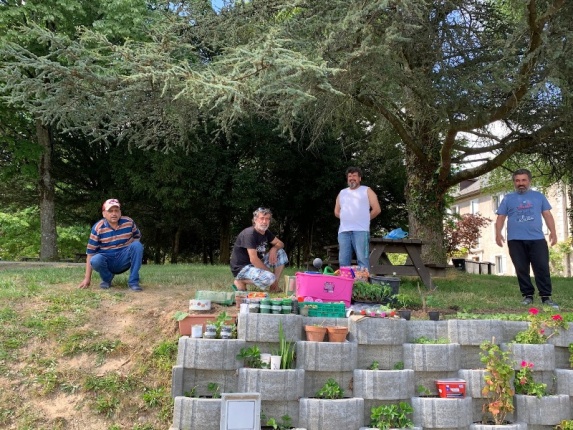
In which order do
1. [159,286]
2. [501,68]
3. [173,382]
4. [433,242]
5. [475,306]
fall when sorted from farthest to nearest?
[433,242], [501,68], [159,286], [475,306], [173,382]

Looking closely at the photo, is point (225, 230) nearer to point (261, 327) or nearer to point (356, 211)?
point (356, 211)

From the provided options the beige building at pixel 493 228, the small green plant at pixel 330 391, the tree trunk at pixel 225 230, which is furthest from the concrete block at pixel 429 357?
the beige building at pixel 493 228

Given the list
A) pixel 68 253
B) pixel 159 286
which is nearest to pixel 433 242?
pixel 159 286

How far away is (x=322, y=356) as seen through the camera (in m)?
3.56

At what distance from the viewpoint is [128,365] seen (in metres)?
3.73

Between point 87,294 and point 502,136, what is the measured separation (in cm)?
867

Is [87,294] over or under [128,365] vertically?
over

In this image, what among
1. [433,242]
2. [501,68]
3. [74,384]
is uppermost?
[501,68]

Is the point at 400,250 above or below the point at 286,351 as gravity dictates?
above

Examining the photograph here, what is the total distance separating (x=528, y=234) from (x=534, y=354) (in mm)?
2193

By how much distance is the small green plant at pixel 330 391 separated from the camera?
3488mm

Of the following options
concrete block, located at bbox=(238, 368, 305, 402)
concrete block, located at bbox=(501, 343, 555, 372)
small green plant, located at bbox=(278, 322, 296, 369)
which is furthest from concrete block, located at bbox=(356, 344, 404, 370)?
concrete block, located at bbox=(501, 343, 555, 372)

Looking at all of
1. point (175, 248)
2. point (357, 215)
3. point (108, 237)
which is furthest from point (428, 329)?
point (175, 248)

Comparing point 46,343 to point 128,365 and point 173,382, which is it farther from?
point 173,382
